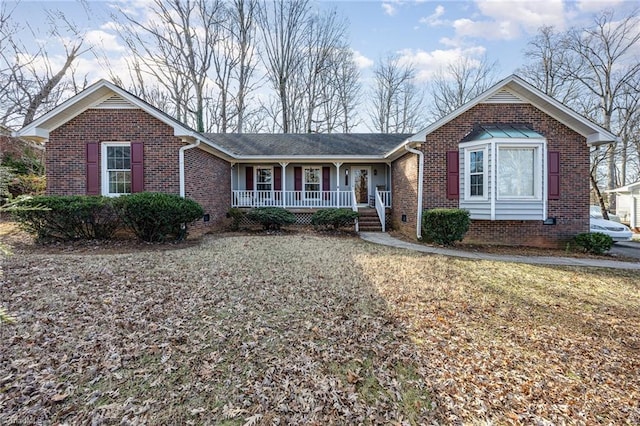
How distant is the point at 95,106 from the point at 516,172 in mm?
13714

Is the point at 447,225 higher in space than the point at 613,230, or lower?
higher

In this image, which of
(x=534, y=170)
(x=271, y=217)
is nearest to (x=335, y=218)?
(x=271, y=217)

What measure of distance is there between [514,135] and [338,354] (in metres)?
9.30

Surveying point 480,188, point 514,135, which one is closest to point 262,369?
point 480,188

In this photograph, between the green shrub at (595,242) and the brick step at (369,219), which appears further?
the brick step at (369,219)

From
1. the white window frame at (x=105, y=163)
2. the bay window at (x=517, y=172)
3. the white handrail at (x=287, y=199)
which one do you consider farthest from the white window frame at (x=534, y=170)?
the white window frame at (x=105, y=163)

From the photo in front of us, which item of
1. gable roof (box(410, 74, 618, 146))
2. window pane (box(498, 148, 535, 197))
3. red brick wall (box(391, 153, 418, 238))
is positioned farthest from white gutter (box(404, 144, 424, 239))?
window pane (box(498, 148, 535, 197))

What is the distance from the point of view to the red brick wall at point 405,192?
35.1ft

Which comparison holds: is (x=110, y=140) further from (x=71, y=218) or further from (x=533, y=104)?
(x=533, y=104)

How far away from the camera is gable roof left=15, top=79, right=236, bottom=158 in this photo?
9.19 meters

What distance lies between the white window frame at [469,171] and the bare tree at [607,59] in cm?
1741

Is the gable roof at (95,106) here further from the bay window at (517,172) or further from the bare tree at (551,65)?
the bare tree at (551,65)

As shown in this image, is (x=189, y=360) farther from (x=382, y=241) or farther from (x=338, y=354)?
(x=382, y=241)

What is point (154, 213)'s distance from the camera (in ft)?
27.5
